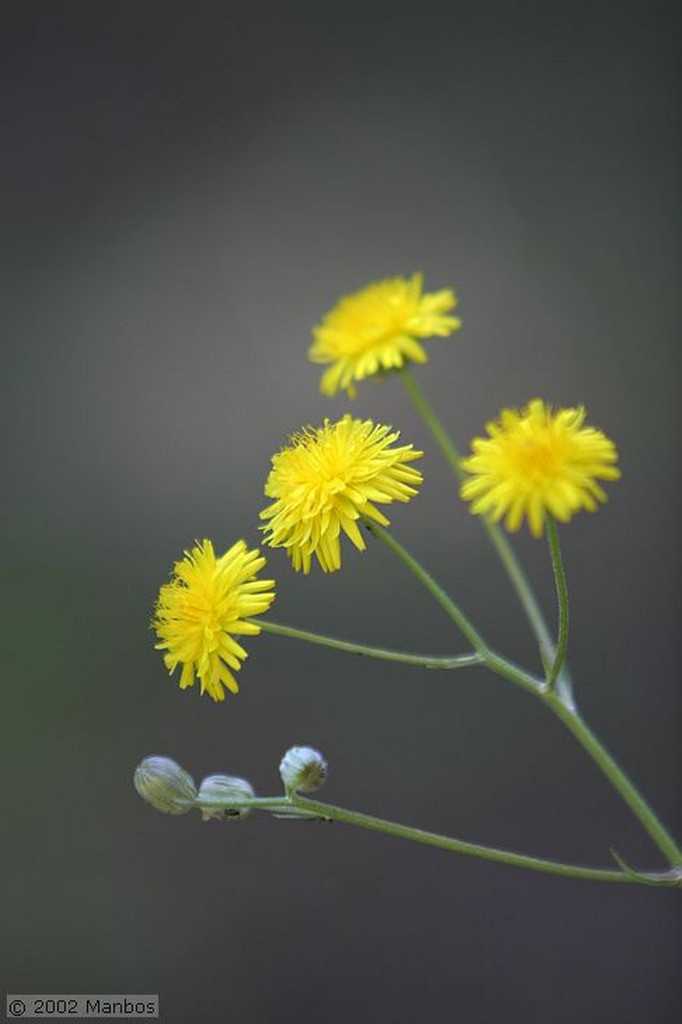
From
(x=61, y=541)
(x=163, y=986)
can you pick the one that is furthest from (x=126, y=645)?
(x=163, y=986)

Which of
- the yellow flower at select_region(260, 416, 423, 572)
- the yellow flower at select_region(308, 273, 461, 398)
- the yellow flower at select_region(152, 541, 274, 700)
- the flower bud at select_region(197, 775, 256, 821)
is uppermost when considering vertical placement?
the yellow flower at select_region(308, 273, 461, 398)

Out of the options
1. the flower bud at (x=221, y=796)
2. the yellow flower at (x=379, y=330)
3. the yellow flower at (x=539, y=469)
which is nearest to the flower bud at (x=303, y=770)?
the flower bud at (x=221, y=796)

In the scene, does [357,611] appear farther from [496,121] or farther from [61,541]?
[496,121]

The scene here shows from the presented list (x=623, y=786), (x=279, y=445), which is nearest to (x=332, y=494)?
(x=623, y=786)

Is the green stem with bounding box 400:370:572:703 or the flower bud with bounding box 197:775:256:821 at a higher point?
the green stem with bounding box 400:370:572:703

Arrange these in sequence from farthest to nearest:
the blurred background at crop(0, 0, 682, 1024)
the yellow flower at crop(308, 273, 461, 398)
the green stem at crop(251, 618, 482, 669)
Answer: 1. the blurred background at crop(0, 0, 682, 1024)
2. the yellow flower at crop(308, 273, 461, 398)
3. the green stem at crop(251, 618, 482, 669)

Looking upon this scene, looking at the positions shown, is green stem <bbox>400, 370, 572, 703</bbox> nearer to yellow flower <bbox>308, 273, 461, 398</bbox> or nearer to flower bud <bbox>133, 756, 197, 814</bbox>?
yellow flower <bbox>308, 273, 461, 398</bbox>

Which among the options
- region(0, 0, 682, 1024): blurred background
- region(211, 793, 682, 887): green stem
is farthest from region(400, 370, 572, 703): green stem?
region(0, 0, 682, 1024): blurred background

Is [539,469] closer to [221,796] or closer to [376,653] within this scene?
[376,653]

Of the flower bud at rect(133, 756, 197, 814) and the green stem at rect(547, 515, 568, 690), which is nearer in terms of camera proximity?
the green stem at rect(547, 515, 568, 690)
